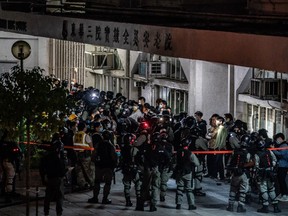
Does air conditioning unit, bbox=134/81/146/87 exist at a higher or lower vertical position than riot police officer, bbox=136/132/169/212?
higher

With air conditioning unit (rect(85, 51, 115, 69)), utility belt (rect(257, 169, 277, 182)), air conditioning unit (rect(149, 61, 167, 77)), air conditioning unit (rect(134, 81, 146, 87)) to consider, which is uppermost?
air conditioning unit (rect(85, 51, 115, 69))

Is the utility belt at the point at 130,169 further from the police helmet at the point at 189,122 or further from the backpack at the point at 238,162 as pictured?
the police helmet at the point at 189,122

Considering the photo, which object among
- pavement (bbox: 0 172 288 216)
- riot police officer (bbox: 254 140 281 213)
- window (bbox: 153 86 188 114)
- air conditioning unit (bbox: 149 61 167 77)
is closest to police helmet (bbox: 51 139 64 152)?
pavement (bbox: 0 172 288 216)

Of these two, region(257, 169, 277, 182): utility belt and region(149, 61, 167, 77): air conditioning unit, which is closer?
region(257, 169, 277, 182): utility belt

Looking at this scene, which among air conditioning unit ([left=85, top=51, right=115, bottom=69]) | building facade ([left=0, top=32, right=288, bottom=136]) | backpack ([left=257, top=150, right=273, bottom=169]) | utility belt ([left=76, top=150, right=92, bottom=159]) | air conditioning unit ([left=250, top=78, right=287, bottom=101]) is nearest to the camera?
backpack ([left=257, top=150, right=273, bottom=169])

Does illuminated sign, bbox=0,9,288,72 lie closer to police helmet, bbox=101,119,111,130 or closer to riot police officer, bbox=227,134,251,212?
riot police officer, bbox=227,134,251,212

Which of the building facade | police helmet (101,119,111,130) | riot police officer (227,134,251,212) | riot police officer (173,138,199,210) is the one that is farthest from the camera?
the building facade

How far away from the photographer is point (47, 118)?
19.6 metres

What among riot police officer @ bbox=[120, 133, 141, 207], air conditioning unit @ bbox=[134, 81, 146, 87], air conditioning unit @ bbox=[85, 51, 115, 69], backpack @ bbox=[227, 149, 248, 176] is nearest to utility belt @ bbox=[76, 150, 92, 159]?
riot police officer @ bbox=[120, 133, 141, 207]

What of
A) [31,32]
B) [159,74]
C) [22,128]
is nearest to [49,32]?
[31,32]

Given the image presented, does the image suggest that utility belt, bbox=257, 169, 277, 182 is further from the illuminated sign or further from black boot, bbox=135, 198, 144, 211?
black boot, bbox=135, 198, 144, 211

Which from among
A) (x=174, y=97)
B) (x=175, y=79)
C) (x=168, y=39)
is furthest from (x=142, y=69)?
(x=168, y=39)

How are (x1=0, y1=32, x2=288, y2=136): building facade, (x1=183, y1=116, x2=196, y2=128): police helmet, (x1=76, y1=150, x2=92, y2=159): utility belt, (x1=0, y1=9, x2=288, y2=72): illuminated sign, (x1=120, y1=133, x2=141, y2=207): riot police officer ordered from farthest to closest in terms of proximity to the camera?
(x1=0, y1=32, x2=288, y2=136): building facade, (x1=183, y1=116, x2=196, y2=128): police helmet, (x1=76, y1=150, x2=92, y2=159): utility belt, (x1=120, y1=133, x2=141, y2=207): riot police officer, (x1=0, y1=9, x2=288, y2=72): illuminated sign

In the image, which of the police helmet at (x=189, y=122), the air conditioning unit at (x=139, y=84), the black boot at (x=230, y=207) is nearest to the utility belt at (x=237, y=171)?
the black boot at (x=230, y=207)
